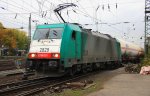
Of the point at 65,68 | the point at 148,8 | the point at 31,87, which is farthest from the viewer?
the point at 148,8

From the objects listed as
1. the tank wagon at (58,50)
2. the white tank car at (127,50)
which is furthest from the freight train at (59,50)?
the white tank car at (127,50)

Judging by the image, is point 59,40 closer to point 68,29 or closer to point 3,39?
point 68,29

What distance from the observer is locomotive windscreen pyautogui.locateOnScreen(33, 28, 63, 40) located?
17.9 metres

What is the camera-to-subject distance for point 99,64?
24688 mm

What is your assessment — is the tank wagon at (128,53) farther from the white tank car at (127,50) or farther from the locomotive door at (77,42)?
the locomotive door at (77,42)

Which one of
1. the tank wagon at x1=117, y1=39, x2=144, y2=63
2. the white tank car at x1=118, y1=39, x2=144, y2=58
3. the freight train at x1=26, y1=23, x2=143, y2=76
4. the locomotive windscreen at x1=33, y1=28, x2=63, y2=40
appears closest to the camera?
the freight train at x1=26, y1=23, x2=143, y2=76

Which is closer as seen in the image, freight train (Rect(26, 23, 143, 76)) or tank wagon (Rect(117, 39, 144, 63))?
freight train (Rect(26, 23, 143, 76))

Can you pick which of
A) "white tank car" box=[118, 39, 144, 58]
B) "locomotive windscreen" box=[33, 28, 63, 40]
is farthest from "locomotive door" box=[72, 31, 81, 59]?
"white tank car" box=[118, 39, 144, 58]

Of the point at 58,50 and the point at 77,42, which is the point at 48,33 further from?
the point at 77,42

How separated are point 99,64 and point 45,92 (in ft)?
37.5

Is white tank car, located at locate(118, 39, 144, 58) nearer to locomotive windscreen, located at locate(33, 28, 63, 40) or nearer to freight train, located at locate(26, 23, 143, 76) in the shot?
freight train, located at locate(26, 23, 143, 76)

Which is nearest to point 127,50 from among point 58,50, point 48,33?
point 48,33

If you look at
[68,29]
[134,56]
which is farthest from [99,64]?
[134,56]

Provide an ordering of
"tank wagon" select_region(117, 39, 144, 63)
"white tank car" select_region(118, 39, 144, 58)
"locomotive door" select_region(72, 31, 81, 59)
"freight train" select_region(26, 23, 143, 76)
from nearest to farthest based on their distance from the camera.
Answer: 1. "freight train" select_region(26, 23, 143, 76)
2. "locomotive door" select_region(72, 31, 81, 59)
3. "white tank car" select_region(118, 39, 144, 58)
4. "tank wagon" select_region(117, 39, 144, 63)
